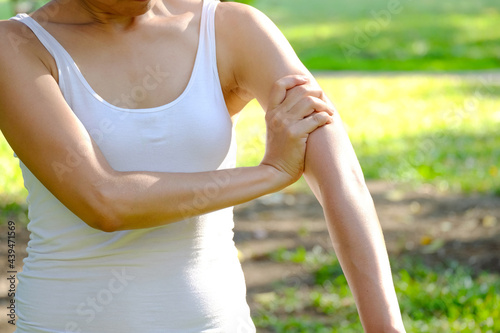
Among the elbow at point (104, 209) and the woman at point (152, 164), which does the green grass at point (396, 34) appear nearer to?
the woman at point (152, 164)

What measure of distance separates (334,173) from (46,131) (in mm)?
695

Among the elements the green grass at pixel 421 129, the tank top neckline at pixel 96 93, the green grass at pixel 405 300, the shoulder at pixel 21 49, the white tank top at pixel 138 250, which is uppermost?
the shoulder at pixel 21 49

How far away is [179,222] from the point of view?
6.29 ft

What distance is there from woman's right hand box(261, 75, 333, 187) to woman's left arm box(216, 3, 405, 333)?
0.6 inches

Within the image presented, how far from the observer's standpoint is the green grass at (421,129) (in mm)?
6191

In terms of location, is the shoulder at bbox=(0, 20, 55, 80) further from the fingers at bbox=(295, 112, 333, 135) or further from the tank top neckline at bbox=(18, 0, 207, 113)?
the fingers at bbox=(295, 112, 333, 135)

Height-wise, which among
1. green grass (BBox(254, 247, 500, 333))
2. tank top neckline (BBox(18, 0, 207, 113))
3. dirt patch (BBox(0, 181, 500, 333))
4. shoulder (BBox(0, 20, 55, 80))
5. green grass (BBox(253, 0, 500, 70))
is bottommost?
green grass (BBox(253, 0, 500, 70))

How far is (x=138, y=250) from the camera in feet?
6.22

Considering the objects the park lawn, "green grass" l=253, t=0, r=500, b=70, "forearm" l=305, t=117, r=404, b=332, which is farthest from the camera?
"green grass" l=253, t=0, r=500, b=70

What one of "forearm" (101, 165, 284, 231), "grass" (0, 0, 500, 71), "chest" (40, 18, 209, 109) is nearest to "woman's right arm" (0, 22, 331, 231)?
"forearm" (101, 165, 284, 231)

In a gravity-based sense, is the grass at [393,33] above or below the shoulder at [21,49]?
below

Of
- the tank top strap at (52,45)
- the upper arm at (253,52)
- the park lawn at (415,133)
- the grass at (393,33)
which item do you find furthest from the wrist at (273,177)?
the grass at (393,33)

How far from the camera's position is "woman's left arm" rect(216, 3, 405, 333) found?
178cm

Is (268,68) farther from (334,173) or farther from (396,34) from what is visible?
(396,34)
